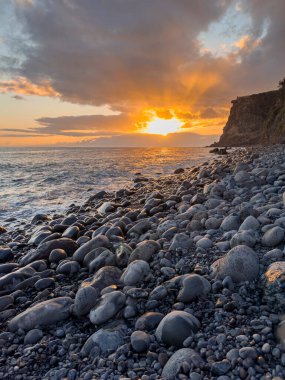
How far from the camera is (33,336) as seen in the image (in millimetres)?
2777

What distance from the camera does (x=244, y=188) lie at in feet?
23.8

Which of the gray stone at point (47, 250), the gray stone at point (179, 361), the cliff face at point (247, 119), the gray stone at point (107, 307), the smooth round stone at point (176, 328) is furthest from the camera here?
the cliff face at point (247, 119)

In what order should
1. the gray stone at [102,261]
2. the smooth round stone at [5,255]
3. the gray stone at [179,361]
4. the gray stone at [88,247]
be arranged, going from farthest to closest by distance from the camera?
the smooth round stone at [5,255] → the gray stone at [88,247] → the gray stone at [102,261] → the gray stone at [179,361]

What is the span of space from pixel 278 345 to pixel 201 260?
1546 mm

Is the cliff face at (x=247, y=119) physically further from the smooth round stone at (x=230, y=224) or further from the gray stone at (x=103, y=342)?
the gray stone at (x=103, y=342)

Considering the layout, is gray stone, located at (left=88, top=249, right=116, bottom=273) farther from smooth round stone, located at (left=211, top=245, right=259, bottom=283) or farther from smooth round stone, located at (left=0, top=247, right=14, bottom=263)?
smooth round stone, located at (left=0, top=247, right=14, bottom=263)

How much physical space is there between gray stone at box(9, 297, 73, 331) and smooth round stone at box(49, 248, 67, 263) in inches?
62.0

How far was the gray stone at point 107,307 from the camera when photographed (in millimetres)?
2873

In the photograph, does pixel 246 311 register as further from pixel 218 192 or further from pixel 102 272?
pixel 218 192

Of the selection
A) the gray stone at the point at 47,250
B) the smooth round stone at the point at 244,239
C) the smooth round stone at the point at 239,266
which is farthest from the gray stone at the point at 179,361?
the gray stone at the point at 47,250

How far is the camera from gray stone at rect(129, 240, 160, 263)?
3963mm

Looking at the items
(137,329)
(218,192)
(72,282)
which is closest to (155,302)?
(137,329)

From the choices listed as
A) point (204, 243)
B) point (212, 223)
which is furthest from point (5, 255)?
point (212, 223)

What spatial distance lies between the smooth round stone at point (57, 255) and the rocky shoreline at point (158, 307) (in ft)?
0.05
